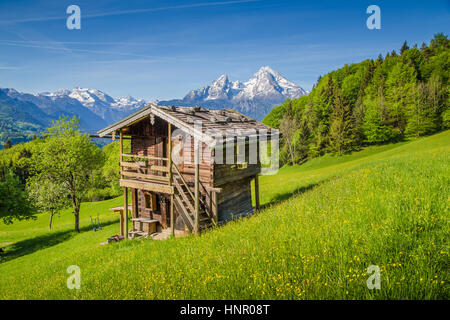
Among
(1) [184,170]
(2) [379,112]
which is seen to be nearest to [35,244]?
(1) [184,170]

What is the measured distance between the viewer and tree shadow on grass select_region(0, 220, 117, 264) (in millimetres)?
22814

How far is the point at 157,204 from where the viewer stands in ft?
58.3

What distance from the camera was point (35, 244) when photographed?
2520cm

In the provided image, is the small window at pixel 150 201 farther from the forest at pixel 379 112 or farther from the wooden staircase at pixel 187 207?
the forest at pixel 379 112

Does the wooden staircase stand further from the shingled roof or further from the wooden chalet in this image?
the shingled roof

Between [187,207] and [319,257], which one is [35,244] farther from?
[319,257]

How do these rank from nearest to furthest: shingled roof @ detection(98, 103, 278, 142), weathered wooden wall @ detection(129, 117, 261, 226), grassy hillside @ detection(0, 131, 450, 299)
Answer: grassy hillside @ detection(0, 131, 450, 299)
shingled roof @ detection(98, 103, 278, 142)
weathered wooden wall @ detection(129, 117, 261, 226)

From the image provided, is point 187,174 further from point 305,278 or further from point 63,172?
point 63,172

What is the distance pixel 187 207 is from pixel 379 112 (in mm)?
60581

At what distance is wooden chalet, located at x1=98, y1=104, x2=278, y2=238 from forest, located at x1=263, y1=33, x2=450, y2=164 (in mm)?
50976

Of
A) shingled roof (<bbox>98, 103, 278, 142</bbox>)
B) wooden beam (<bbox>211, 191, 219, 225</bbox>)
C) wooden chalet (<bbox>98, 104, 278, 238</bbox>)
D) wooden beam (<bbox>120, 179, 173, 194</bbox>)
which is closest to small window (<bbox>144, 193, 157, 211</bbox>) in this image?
wooden chalet (<bbox>98, 104, 278, 238</bbox>)

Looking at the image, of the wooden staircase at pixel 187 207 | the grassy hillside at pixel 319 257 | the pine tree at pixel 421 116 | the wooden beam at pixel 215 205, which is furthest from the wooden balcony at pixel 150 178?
the pine tree at pixel 421 116

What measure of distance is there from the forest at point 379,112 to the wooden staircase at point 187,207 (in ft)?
Result: 178

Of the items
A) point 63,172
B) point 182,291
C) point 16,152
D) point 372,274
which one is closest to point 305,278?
point 372,274
